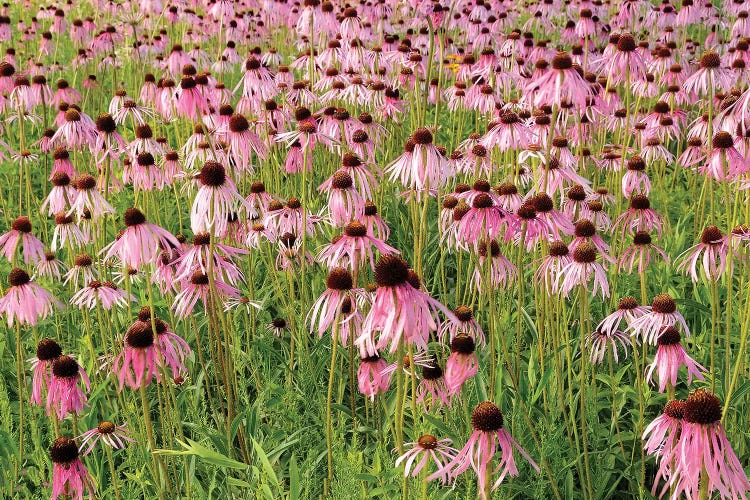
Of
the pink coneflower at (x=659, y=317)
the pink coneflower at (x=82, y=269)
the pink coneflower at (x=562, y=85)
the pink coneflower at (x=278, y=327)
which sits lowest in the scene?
the pink coneflower at (x=278, y=327)

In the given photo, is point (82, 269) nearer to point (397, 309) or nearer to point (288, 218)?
point (288, 218)

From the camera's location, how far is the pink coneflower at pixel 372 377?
8.57 ft

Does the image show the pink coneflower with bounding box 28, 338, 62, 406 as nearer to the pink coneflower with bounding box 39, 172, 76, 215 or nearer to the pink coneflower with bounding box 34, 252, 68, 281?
the pink coneflower with bounding box 39, 172, 76, 215

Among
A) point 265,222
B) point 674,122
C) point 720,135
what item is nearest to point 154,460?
point 265,222

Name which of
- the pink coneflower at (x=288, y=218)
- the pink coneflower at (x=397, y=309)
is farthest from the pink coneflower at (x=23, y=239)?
the pink coneflower at (x=397, y=309)

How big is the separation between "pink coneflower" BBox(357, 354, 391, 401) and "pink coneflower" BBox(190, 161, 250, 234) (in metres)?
0.77

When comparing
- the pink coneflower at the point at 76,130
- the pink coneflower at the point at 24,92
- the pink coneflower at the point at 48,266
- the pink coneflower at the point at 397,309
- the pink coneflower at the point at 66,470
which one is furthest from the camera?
the pink coneflower at the point at 24,92

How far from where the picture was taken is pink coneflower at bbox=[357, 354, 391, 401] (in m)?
Result: 2.61

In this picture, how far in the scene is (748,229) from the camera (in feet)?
9.21

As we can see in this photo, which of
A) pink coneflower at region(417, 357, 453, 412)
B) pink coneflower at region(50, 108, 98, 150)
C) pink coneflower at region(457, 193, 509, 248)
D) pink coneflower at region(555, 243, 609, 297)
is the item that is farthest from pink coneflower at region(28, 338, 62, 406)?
pink coneflower at region(50, 108, 98, 150)

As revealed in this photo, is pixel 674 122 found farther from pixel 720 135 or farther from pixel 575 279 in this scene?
pixel 575 279

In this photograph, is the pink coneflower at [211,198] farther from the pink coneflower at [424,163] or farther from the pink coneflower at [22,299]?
the pink coneflower at [22,299]

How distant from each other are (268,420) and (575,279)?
147cm

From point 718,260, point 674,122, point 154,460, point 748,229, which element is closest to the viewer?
point 154,460
